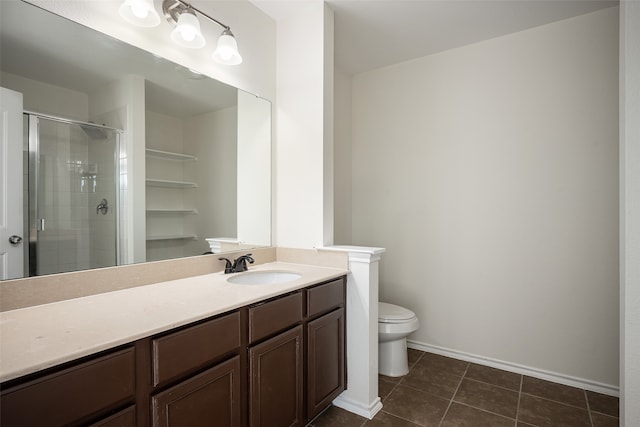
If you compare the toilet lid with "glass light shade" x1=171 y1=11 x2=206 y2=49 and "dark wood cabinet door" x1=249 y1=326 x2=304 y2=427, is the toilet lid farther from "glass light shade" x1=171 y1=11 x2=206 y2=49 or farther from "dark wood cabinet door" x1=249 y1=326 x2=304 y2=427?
"glass light shade" x1=171 y1=11 x2=206 y2=49

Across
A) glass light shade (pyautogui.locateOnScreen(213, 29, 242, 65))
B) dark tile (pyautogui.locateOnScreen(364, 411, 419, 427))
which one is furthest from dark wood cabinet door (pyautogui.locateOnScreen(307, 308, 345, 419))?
glass light shade (pyautogui.locateOnScreen(213, 29, 242, 65))

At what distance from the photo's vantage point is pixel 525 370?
239 cm

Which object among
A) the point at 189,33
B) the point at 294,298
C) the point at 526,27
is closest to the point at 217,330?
the point at 294,298

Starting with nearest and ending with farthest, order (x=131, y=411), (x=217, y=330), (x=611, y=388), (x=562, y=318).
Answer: (x=131, y=411) → (x=217, y=330) → (x=611, y=388) → (x=562, y=318)

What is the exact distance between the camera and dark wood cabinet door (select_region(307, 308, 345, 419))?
1.67m

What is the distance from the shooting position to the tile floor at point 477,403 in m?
1.85

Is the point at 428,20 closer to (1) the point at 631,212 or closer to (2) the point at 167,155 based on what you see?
(1) the point at 631,212

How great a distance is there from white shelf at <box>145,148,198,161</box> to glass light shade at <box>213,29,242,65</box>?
1.99 feet

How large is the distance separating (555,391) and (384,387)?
1.14m

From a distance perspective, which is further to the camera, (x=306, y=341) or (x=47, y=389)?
(x=306, y=341)

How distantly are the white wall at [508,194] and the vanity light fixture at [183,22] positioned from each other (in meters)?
1.64

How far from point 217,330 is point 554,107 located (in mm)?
2620

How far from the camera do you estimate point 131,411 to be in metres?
0.94

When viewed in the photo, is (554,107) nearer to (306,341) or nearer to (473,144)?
(473,144)
